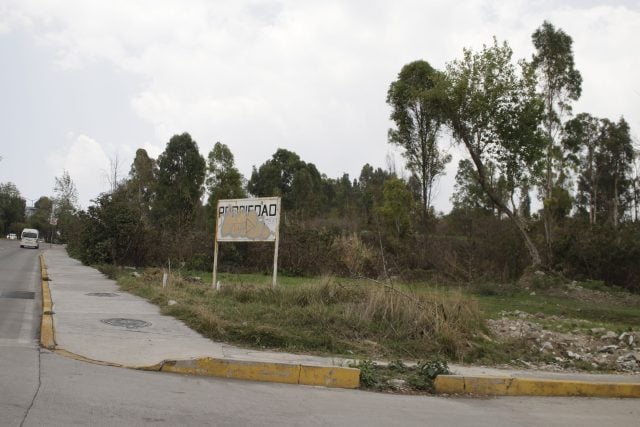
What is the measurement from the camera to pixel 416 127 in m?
32.5

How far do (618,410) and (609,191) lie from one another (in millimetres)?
45568

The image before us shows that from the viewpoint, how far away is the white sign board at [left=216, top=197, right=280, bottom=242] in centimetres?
1506

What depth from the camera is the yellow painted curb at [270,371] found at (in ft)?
24.0

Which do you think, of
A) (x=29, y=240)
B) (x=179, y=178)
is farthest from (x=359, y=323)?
(x=29, y=240)

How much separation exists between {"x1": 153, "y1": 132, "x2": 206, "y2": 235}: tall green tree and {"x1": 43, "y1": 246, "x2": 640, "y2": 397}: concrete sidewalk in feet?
108

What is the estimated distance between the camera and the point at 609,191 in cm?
4734

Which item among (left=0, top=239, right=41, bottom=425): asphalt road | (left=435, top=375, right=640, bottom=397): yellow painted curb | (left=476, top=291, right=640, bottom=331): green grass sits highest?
(left=476, top=291, right=640, bottom=331): green grass

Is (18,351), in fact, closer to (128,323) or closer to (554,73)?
(128,323)

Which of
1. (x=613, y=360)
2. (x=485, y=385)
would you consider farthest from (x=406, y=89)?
(x=485, y=385)

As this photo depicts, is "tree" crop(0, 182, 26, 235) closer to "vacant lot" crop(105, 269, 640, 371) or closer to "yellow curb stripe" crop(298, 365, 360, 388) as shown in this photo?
"vacant lot" crop(105, 269, 640, 371)

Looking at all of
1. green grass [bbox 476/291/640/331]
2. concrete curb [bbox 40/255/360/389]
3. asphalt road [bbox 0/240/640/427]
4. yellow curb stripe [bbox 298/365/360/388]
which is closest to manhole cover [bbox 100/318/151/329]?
asphalt road [bbox 0/240/640/427]

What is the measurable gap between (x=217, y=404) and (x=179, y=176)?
128 ft

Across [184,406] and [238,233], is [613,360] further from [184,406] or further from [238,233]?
[238,233]

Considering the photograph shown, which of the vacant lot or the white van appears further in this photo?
the white van
